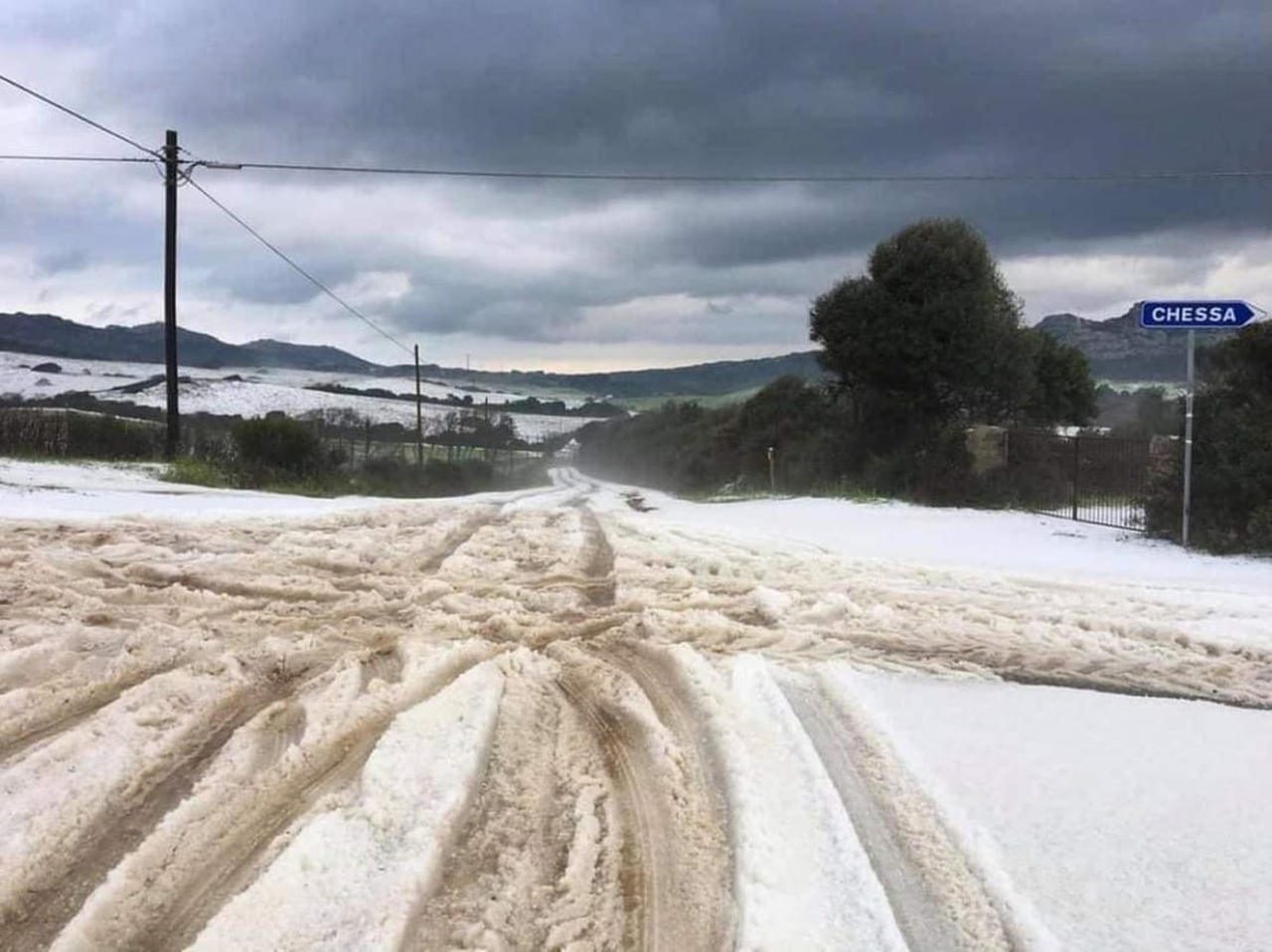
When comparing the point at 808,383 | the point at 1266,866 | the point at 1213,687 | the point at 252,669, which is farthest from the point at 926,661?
the point at 808,383

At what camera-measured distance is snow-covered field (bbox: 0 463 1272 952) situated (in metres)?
3.16

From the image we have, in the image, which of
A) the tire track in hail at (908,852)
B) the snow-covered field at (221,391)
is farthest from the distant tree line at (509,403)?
the tire track in hail at (908,852)

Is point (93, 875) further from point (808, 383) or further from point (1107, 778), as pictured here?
point (808, 383)

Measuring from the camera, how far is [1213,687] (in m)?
5.65

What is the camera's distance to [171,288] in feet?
86.3

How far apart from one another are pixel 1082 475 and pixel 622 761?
1570 cm

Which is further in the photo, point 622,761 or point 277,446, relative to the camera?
point 277,446

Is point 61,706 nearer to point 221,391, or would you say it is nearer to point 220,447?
point 220,447

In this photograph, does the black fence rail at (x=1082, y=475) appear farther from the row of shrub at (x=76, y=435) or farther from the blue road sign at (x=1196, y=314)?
the row of shrub at (x=76, y=435)

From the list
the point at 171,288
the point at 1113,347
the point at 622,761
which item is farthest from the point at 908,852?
the point at 1113,347

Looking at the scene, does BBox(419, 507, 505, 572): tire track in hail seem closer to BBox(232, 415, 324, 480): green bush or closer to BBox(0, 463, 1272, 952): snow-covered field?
BBox(0, 463, 1272, 952): snow-covered field

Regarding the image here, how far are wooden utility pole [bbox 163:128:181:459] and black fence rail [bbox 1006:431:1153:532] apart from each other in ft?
67.8

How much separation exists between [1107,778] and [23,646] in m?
5.63

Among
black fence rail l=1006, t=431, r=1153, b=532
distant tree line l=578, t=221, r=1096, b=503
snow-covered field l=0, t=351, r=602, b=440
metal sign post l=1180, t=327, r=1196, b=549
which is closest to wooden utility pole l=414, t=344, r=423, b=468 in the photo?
snow-covered field l=0, t=351, r=602, b=440
